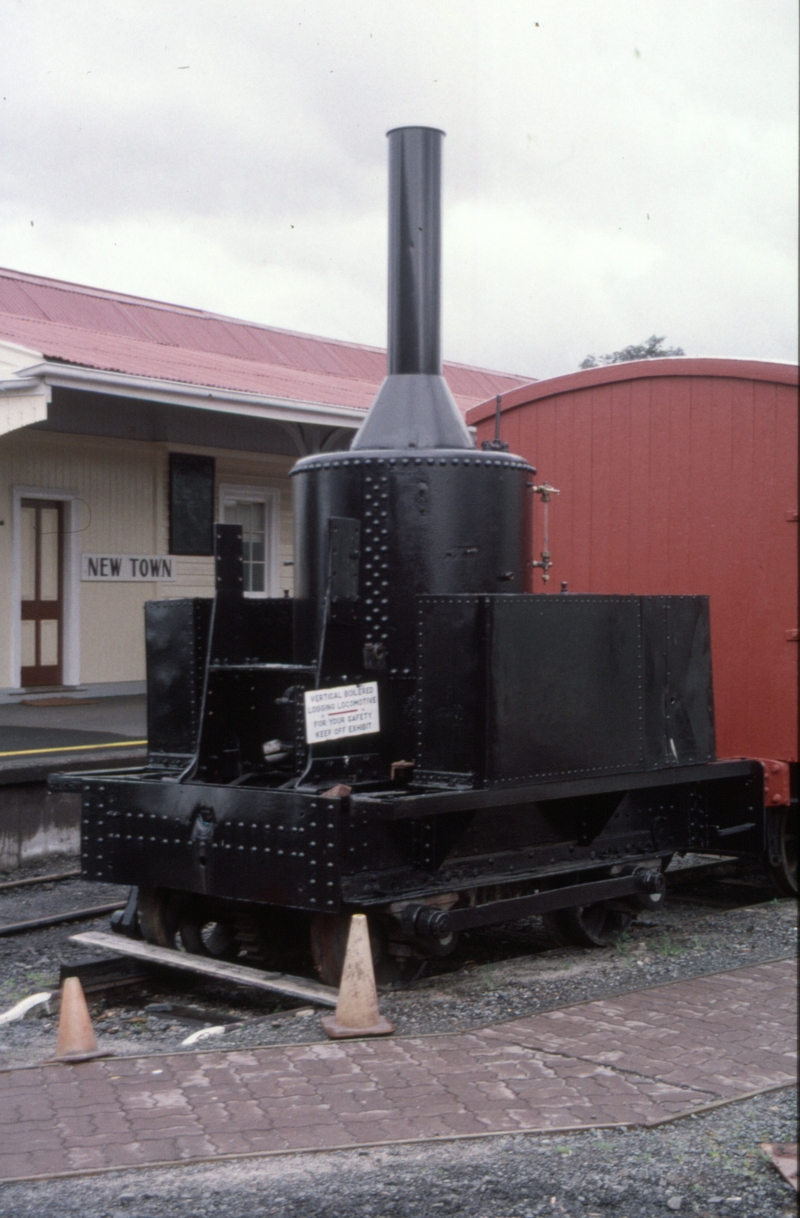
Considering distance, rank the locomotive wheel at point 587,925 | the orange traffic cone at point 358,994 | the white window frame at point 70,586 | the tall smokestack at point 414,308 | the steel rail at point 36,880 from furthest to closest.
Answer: the white window frame at point 70,586 < the steel rail at point 36,880 < the locomotive wheel at point 587,925 < the tall smokestack at point 414,308 < the orange traffic cone at point 358,994

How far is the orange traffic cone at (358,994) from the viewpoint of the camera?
5461mm

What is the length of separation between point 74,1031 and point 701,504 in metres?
4.72

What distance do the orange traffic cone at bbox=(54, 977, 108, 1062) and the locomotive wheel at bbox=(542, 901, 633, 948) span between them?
8.38 ft

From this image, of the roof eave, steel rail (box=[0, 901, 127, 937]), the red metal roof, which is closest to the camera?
steel rail (box=[0, 901, 127, 937])

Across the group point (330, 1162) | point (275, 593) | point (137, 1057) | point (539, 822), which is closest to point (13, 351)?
point (275, 593)

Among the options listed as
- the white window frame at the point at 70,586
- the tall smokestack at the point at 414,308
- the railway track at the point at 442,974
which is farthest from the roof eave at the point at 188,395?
the tall smokestack at the point at 414,308

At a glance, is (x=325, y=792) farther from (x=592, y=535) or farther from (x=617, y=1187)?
(x=592, y=535)

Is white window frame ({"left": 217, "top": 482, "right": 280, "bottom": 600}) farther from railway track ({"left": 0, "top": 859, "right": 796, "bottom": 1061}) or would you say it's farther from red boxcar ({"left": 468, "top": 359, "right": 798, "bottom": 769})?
railway track ({"left": 0, "top": 859, "right": 796, "bottom": 1061})

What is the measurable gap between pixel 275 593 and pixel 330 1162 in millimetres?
13578

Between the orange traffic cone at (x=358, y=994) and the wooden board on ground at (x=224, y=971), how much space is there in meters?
0.21

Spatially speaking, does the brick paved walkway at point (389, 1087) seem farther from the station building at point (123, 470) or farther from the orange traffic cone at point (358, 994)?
the station building at point (123, 470)

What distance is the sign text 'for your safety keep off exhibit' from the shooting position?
49.8 feet

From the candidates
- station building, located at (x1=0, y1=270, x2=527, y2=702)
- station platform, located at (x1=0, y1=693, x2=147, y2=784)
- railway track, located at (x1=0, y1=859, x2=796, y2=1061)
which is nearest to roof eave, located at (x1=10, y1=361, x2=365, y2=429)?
station building, located at (x1=0, y1=270, x2=527, y2=702)

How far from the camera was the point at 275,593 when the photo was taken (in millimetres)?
17562
